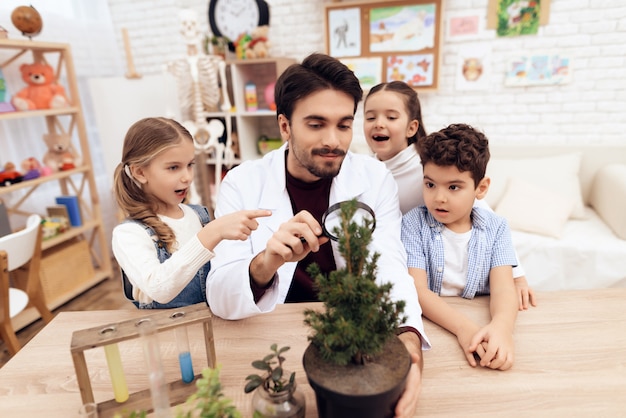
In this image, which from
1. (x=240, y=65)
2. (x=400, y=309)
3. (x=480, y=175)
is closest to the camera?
(x=400, y=309)

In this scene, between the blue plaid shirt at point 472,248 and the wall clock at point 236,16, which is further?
the wall clock at point 236,16

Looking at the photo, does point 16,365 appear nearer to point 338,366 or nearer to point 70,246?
point 338,366

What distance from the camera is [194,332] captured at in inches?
44.6

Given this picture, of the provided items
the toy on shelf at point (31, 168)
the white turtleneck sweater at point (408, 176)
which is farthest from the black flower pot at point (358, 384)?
the toy on shelf at point (31, 168)

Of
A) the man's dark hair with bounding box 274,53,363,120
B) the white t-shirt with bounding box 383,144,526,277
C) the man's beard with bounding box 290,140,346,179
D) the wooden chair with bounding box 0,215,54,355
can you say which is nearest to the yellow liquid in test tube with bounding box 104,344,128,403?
the man's beard with bounding box 290,140,346,179

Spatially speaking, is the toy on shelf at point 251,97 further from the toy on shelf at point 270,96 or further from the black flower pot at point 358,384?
the black flower pot at point 358,384

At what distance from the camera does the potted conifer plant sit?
684 millimetres

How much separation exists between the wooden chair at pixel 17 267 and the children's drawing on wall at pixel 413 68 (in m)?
2.85

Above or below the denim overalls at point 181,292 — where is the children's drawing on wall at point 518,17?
above

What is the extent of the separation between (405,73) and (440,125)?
1.84 ft

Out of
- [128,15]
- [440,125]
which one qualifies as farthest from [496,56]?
[128,15]

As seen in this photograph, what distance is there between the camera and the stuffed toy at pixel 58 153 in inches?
125

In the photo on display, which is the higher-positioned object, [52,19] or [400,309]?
[52,19]

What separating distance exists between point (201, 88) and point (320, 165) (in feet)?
8.66
